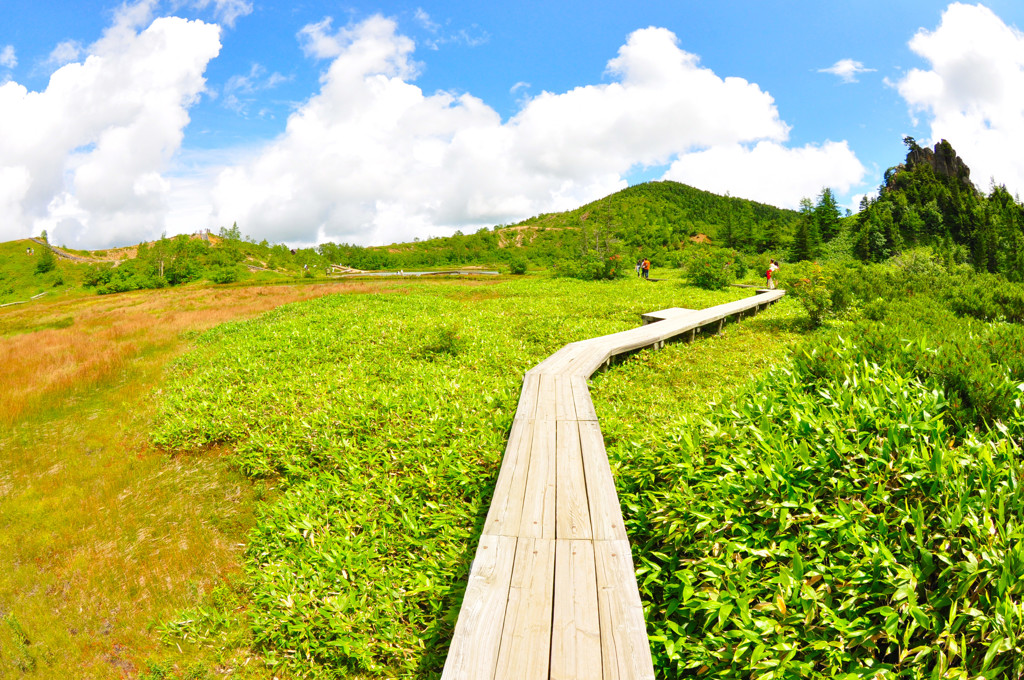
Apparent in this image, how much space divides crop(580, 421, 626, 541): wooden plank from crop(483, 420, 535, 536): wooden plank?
1.84ft

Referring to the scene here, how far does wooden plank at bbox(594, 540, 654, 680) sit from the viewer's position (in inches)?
79.9

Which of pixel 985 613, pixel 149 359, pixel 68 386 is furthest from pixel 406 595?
pixel 149 359

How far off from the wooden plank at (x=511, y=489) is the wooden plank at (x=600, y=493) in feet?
1.84

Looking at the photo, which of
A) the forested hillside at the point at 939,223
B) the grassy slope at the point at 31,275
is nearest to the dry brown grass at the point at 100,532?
the forested hillside at the point at 939,223

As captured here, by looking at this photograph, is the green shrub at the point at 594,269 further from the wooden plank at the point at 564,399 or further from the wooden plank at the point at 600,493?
the wooden plank at the point at 600,493

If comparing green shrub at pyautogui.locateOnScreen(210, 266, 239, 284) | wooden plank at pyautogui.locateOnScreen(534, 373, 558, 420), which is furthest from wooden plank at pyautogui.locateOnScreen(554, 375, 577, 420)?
green shrub at pyautogui.locateOnScreen(210, 266, 239, 284)

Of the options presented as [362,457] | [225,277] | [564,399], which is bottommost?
[362,457]

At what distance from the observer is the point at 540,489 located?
3.65 meters

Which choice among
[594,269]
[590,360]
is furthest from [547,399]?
[594,269]

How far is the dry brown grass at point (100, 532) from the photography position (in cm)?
371

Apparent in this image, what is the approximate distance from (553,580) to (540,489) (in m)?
1.07

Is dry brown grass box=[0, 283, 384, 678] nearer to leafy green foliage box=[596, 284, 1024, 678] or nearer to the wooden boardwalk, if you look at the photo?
the wooden boardwalk

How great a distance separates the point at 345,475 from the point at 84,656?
103 inches

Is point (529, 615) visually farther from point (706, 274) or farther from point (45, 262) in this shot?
point (45, 262)
